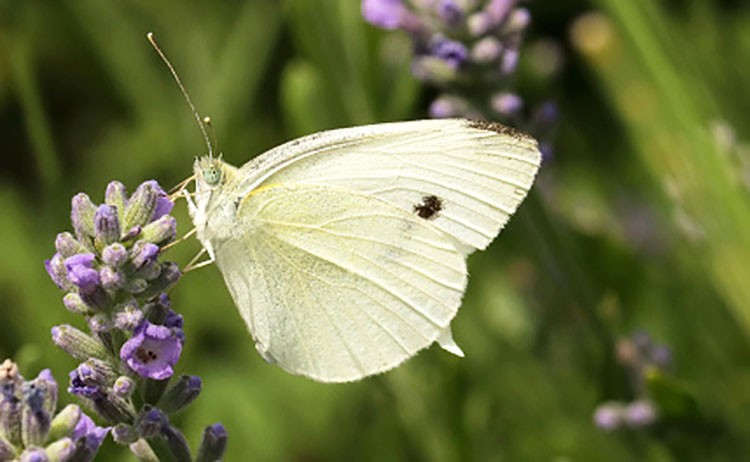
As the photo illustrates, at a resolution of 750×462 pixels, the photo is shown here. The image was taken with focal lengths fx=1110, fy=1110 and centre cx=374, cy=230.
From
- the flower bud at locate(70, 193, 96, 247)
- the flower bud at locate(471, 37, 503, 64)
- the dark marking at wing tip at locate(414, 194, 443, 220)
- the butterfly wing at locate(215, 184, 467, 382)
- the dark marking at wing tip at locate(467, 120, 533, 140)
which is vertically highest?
the flower bud at locate(70, 193, 96, 247)

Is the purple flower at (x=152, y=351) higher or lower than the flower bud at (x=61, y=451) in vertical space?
higher

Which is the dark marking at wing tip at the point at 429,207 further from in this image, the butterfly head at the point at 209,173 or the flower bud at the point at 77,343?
the flower bud at the point at 77,343

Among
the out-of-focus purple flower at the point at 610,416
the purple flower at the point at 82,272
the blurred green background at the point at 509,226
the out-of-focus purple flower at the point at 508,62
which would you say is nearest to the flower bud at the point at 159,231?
the purple flower at the point at 82,272

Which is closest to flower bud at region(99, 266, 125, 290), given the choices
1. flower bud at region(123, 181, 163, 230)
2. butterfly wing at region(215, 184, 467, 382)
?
flower bud at region(123, 181, 163, 230)

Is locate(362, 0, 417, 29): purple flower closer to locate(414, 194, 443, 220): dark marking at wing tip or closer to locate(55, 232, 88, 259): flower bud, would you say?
locate(414, 194, 443, 220): dark marking at wing tip

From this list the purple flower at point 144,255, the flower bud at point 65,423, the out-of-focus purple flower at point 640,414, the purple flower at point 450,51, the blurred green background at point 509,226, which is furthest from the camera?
the blurred green background at point 509,226

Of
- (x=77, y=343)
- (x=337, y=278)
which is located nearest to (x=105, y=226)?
(x=77, y=343)

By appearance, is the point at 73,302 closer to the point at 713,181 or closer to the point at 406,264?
the point at 406,264

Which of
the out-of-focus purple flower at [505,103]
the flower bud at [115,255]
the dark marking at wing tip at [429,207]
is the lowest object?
the dark marking at wing tip at [429,207]

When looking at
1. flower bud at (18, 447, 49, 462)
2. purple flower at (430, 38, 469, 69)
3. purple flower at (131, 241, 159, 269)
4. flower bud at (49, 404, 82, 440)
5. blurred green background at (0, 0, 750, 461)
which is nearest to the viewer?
flower bud at (18, 447, 49, 462)
